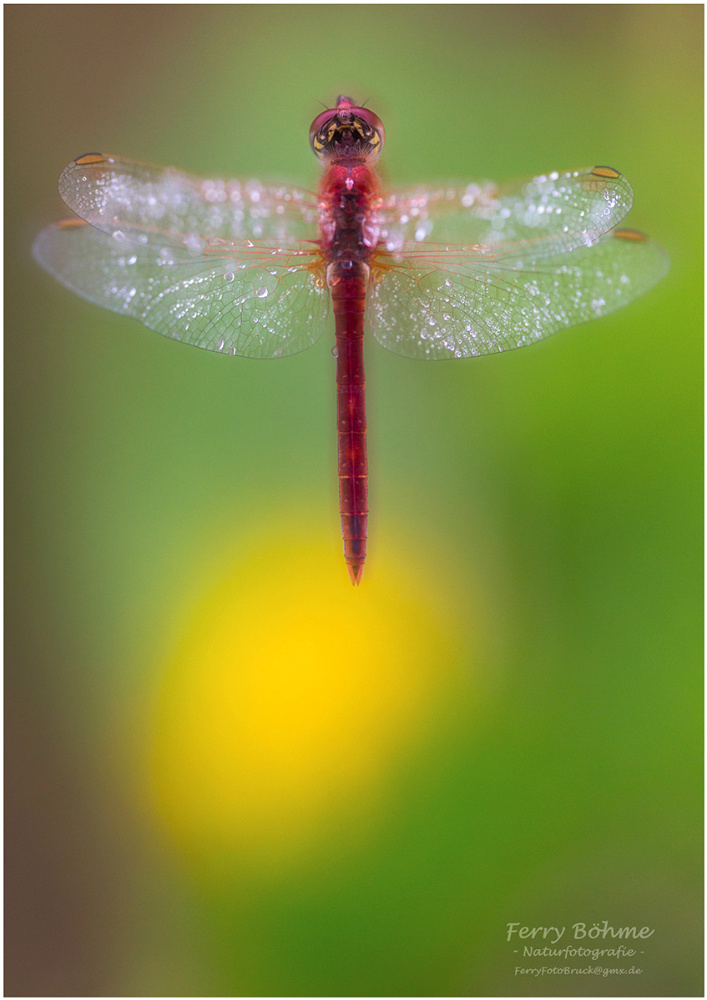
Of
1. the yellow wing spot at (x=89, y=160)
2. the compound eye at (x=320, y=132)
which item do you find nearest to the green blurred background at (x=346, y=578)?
the compound eye at (x=320, y=132)

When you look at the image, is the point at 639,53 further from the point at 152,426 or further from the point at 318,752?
the point at 318,752

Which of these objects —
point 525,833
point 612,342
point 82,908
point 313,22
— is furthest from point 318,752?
point 313,22

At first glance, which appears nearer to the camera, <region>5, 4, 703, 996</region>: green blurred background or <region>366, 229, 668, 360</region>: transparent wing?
<region>366, 229, 668, 360</region>: transparent wing

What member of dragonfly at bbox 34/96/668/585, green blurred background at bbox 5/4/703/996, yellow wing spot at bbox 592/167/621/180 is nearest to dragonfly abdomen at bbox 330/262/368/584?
dragonfly at bbox 34/96/668/585

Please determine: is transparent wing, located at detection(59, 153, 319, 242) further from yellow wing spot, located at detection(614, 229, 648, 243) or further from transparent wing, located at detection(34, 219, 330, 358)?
yellow wing spot, located at detection(614, 229, 648, 243)

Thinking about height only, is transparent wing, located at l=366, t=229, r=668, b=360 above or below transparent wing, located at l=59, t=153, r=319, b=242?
below

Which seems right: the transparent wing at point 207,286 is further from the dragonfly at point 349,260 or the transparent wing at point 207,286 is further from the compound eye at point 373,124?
the compound eye at point 373,124
